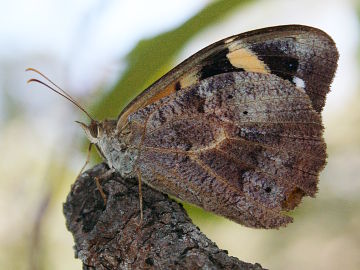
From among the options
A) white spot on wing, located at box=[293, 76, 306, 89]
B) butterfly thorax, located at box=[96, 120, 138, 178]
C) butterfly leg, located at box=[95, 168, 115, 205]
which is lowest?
butterfly leg, located at box=[95, 168, 115, 205]

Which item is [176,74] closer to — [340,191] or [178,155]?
[178,155]

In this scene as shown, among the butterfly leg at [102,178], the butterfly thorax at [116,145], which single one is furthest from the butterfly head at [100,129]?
the butterfly leg at [102,178]

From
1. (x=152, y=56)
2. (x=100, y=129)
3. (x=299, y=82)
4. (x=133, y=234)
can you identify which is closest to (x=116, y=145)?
(x=100, y=129)

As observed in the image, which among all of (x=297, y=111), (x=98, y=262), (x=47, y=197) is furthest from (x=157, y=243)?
(x=47, y=197)

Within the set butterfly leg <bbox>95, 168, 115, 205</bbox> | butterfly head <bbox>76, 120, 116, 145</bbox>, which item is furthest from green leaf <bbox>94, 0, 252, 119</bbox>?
butterfly leg <bbox>95, 168, 115, 205</bbox>

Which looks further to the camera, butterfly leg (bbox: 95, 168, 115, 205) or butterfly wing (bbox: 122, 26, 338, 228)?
butterfly wing (bbox: 122, 26, 338, 228)

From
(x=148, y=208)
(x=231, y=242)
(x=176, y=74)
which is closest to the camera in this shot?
(x=148, y=208)

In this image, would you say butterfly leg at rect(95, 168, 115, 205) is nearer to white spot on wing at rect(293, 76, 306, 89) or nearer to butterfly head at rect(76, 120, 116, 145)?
butterfly head at rect(76, 120, 116, 145)

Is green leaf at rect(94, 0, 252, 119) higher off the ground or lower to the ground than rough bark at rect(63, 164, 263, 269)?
higher
